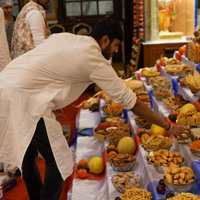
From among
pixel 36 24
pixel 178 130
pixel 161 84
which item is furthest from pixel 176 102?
pixel 36 24

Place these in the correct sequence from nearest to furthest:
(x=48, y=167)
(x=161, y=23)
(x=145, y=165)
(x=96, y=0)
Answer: (x=48, y=167) → (x=145, y=165) → (x=161, y=23) → (x=96, y=0)

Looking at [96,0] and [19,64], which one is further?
[96,0]

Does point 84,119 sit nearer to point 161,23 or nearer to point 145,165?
point 145,165

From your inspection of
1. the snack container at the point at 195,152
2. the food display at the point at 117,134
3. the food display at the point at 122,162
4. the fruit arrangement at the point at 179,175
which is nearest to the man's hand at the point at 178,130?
the snack container at the point at 195,152

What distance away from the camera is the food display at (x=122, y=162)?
9.71ft

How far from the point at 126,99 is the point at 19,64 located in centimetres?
72

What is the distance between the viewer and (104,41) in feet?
7.44

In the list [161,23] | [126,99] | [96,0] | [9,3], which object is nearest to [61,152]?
[126,99]

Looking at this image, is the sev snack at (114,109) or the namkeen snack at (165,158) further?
the sev snack at (114,109)

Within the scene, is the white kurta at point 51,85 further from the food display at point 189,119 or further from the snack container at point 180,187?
the food display at point 189,119

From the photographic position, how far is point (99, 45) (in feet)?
7.52

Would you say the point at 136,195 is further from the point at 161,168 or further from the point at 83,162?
the point at 83,162

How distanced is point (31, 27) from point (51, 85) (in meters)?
1.43

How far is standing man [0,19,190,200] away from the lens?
2.17 metres
